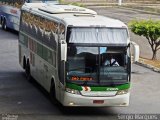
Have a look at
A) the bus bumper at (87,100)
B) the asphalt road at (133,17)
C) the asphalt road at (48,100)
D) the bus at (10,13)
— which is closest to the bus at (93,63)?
the bus bumper at (87,100)

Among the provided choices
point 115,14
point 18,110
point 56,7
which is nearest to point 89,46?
point 18,110

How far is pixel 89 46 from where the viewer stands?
1648 centimetres

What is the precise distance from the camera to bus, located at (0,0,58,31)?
1484 inches

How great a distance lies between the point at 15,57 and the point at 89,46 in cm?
1327

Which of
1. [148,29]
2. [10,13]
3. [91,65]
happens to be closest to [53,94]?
[91,65]

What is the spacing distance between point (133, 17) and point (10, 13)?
16.9 m

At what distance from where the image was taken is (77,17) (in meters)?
18.0

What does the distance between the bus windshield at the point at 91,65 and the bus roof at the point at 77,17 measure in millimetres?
793

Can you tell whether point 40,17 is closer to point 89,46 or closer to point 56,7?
point 56,7

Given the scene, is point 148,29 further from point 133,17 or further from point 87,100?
point 133,17

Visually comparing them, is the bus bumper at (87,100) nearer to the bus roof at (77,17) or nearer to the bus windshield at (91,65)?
the bus windshield at (91,65)

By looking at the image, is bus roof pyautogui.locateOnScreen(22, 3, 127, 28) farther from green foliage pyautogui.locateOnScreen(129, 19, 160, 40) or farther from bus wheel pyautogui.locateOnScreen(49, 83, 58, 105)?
green foliage pyautogui.locateOnScreen(129, 19, 160, 40)

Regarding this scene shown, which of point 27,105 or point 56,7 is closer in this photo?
point 27,105

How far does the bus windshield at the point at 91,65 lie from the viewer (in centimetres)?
1642
